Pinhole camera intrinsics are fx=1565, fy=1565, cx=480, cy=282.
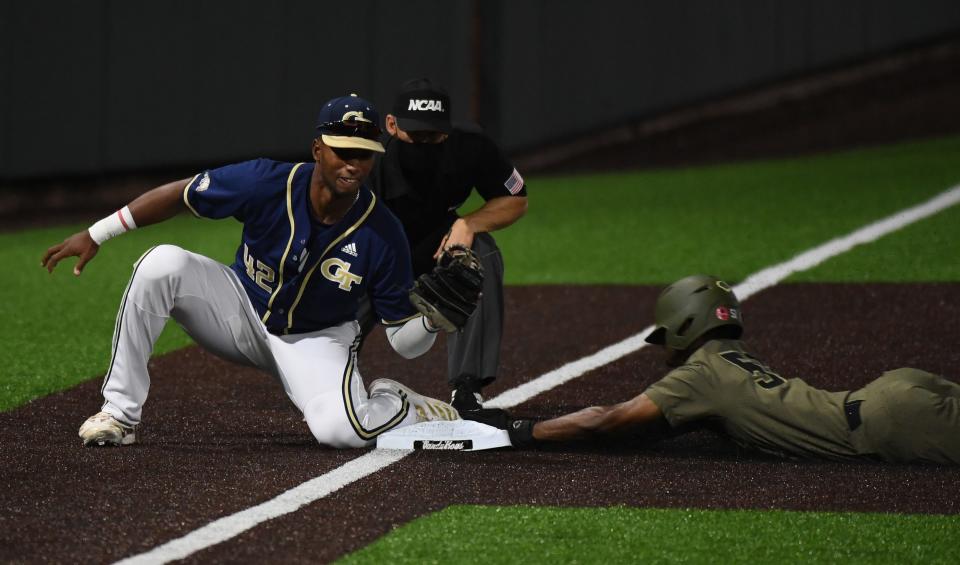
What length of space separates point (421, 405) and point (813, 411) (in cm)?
165

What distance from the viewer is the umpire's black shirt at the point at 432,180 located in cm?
734

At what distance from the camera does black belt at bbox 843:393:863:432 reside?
5.93 meters

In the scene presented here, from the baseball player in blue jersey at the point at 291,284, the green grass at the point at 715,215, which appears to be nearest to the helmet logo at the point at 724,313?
the baseball player in blue jersey at the point at 291,284

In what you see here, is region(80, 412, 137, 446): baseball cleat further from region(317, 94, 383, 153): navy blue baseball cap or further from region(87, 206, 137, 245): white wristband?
region(317, 94, 383, 153): navy blue baseball cap

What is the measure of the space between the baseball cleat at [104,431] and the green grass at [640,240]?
46.0 inches

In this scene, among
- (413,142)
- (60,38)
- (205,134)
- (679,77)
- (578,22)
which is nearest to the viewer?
(413,142)

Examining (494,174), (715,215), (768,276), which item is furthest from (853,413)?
(715,215)

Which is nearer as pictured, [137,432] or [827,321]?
[137,432]

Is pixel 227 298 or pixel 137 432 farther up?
pixel 227 298

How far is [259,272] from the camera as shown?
6.55 m

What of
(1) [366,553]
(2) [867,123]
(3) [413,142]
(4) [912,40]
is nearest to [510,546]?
(1) [366,553]

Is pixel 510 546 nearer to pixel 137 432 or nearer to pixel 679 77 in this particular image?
pixel 137 432

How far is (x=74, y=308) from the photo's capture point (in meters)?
10.2

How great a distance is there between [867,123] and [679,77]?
268cm
